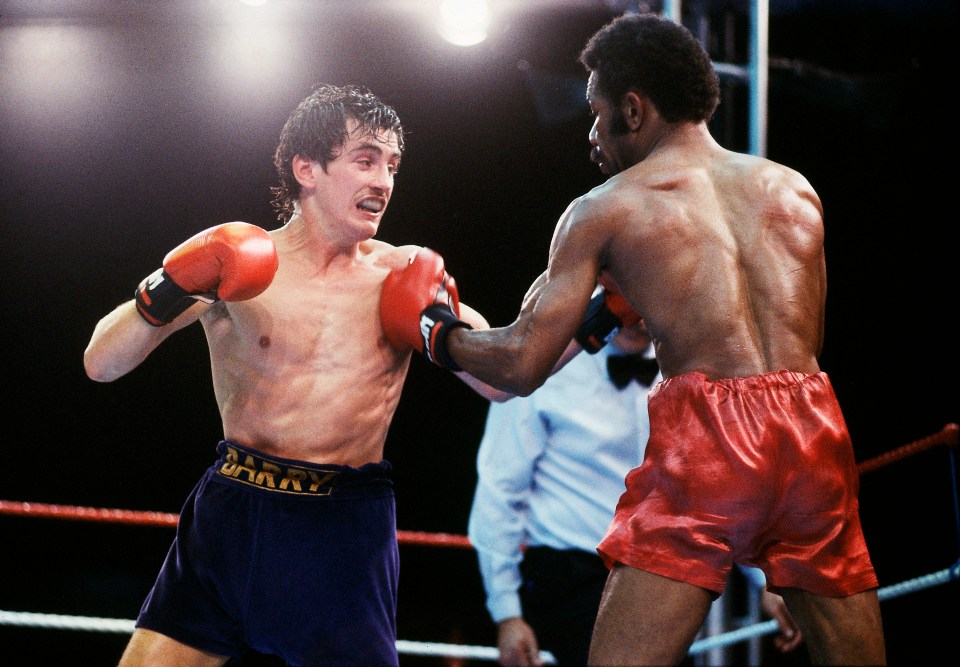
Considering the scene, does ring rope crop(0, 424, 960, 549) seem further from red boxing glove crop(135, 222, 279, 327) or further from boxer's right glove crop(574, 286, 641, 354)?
boxer's right glove crop(574, 286, 641, 354)

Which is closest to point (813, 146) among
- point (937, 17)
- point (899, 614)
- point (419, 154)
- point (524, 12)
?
point (937, 17)

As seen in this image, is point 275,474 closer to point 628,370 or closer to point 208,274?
point 208,274

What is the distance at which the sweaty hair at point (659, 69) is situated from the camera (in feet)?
6.08

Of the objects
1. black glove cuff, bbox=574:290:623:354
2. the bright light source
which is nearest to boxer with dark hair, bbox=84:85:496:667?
black glove cuff, bbox=574:290:623:354

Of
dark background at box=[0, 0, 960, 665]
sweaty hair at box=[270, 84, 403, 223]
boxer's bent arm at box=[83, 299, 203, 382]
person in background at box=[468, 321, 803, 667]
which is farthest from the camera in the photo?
dark background at box=[0, 0, 960, 665]

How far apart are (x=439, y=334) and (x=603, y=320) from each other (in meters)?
0.42

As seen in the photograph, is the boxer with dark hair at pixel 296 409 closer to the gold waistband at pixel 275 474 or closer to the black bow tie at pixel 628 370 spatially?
the gold waistband at pixel 275 474

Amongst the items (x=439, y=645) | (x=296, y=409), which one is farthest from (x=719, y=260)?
(x=439, y=645)

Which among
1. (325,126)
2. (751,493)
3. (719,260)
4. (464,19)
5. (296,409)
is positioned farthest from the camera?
(464,19)

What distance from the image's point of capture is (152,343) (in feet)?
6.45

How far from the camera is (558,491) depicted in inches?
101

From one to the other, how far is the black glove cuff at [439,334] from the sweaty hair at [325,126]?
1.42 ft

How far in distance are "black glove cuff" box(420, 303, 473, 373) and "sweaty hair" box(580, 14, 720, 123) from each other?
541mm

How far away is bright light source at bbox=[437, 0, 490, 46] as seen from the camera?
126 inches
